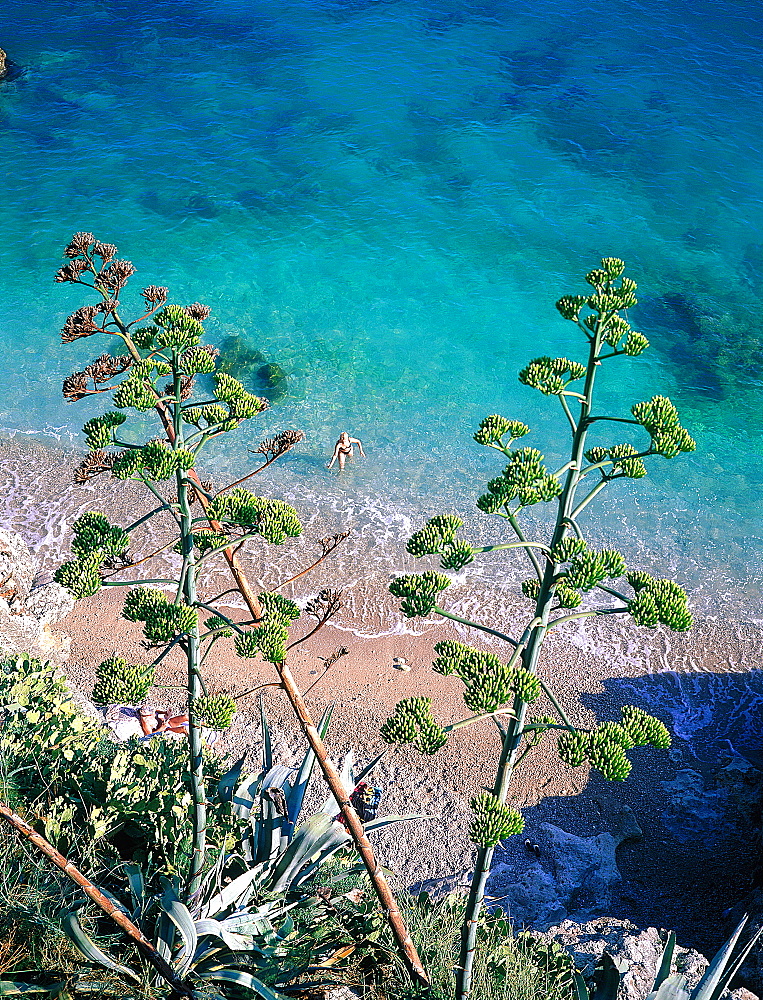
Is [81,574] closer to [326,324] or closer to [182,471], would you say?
[182,471]

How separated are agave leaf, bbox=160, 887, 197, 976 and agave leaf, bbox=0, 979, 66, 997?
62cm

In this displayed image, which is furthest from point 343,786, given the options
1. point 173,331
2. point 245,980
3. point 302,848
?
point 173,331

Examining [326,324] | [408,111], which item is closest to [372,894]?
[326,324]

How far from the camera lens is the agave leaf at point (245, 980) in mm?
4734

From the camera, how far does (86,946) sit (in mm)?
4520

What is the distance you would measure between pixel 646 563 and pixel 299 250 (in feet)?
35.5

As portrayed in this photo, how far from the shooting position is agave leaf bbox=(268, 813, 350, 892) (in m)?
5.65

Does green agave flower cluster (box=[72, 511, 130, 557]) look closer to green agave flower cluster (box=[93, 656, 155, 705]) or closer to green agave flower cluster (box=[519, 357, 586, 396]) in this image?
green agave flower cluster (box=[93, 656, 155, 705])

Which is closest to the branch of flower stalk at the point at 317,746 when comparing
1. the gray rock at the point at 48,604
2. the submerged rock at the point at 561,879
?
the submerged rock at the point at 561,879

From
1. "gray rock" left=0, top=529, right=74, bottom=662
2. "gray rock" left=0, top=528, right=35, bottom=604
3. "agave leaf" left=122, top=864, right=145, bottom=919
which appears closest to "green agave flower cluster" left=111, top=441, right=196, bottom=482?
"agave leaf" left=122, top=864, right=145, bottom=919

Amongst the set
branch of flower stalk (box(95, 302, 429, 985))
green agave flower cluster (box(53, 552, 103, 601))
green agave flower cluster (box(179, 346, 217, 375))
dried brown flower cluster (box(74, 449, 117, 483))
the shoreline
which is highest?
green agave flower cluster (box(179, 346, 217, 375))

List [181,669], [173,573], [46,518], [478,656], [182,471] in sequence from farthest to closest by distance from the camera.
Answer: [46,518], [173,573], [181,669], [182,471], [478,656]

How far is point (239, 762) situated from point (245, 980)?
5.26 ft

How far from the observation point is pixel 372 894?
5980 mm
